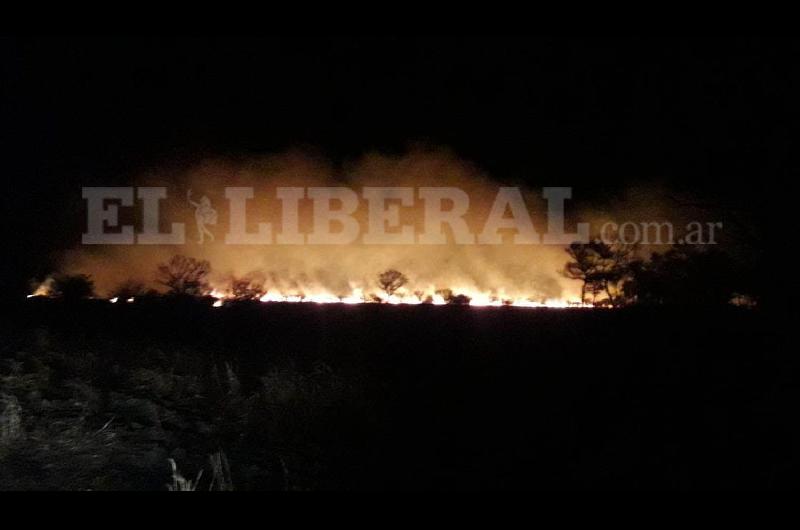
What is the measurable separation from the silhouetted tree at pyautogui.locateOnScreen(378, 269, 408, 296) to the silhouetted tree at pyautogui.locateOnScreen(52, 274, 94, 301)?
6.56 meters

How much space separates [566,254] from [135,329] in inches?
343

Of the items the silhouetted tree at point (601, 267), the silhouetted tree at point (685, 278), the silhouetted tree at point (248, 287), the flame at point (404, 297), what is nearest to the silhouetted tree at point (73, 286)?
the flame at point (404, 297)

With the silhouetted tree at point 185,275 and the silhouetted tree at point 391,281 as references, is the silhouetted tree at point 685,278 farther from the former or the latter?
the silhouetted tree at point 185,275

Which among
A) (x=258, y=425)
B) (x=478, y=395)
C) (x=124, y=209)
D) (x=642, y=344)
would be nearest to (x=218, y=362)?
(x=258, y=425)

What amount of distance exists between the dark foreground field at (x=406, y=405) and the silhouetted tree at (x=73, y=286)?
4.24 m

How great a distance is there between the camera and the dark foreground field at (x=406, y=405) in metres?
5.44

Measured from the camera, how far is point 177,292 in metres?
14.0

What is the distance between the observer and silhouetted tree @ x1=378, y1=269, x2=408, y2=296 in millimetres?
14148

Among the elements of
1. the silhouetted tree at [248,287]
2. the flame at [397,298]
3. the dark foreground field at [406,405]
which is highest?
the silhouetted tree at [248,287]

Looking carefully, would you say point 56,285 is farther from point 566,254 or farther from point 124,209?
point 566,254

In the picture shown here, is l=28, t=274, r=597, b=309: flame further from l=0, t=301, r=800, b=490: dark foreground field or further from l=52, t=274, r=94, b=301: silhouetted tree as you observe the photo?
l=0, t=301, r=800, b=490: dark foreground field

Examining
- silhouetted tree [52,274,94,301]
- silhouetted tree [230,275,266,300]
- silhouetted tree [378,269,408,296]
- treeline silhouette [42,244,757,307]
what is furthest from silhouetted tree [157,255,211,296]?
silhouetted tree [378,269,408,296]

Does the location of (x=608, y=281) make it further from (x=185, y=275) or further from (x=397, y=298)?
(x=185, y=275)

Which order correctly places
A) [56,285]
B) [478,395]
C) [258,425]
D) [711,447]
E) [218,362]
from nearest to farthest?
[711,447], [258,425], [478,395], [218,362], [56,285]
